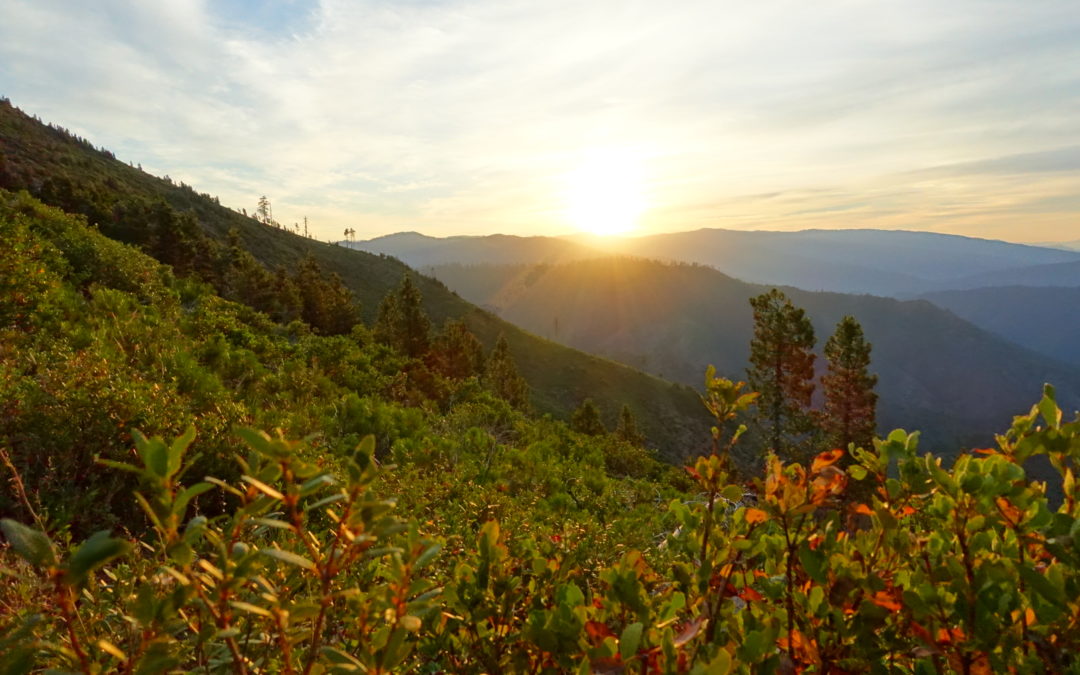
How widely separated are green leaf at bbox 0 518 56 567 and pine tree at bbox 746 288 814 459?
27753mm

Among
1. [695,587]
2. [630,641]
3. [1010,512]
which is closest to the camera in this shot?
[630,641]

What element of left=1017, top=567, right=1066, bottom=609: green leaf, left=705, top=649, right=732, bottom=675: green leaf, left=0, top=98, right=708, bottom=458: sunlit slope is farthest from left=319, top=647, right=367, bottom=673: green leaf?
left=0, top=98, right=708, bottom=458: sunlit slope

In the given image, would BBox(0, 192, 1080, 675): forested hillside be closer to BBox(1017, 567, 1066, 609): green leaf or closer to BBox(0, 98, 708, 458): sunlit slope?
BBox(1017, 567, 1066, 609): green leaf

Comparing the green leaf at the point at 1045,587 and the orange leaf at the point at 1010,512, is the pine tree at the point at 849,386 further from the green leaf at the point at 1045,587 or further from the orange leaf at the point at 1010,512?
the green leaf at the point at 1045,587

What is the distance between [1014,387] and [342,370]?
843ft

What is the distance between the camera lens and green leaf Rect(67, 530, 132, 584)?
75 cm

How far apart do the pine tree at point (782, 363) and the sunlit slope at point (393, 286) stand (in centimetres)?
3468

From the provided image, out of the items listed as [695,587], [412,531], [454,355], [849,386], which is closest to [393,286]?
[454,355]

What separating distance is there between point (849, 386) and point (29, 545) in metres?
29.6

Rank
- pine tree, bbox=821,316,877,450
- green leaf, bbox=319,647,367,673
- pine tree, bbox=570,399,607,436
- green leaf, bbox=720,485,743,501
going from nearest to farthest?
green leaf, bbox=319,647,367,673
green leaf, bbox=720,485,743,501
pine tree, bbox=821,316,877,450
pine tree, bbox=570,399,607,436

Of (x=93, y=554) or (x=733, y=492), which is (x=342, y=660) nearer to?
(x=93, y=554)

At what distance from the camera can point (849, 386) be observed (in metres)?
25.8

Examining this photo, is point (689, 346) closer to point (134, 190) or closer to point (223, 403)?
point (134, 190)

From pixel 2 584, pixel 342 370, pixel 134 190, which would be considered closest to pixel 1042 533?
pixel 2 584
